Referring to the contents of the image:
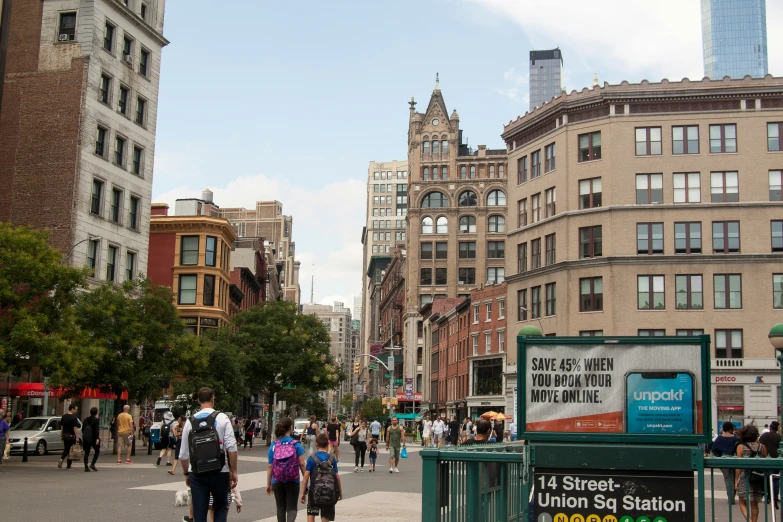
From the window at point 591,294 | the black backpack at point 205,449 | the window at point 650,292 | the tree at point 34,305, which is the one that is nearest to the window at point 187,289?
the window at point 591,294

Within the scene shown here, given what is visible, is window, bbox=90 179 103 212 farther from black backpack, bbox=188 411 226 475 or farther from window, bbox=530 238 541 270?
black backpack, bbox=188 411 226 475

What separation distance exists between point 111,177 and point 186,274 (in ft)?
59.0

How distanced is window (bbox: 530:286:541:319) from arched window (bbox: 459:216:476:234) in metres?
47.7

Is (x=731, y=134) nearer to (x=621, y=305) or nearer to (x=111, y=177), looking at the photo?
(x=621, y=305)

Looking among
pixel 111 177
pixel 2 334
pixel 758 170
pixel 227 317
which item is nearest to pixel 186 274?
pixel 227 317

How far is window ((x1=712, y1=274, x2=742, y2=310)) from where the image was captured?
53.7m

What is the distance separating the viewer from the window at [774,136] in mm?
54656

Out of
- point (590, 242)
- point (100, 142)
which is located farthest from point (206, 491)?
point (590, 242)

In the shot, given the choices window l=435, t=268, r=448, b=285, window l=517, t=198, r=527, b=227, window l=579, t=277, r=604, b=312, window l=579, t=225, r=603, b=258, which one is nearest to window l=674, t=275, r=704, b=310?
Answer: window l=579, t=277, r=604, b=312

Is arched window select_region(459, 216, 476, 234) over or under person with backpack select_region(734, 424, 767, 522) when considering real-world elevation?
over

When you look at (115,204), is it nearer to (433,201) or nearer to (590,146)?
(590,146)

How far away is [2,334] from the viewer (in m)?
28.9

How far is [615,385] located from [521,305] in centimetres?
5678

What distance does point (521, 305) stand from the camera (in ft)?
208
